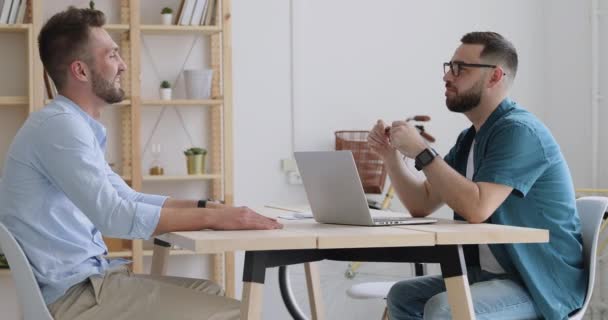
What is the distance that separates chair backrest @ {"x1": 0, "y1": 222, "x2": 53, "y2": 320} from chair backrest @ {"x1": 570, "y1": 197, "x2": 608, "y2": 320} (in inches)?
55.4

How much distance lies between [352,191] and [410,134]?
1.14 ft

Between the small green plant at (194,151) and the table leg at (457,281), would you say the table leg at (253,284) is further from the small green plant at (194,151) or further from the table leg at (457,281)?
the small green plant at (194,151)

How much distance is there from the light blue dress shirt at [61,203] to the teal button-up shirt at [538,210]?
0.95 m

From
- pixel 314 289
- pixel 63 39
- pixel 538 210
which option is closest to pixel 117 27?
pixel 314 289

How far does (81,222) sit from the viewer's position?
2.37 metres

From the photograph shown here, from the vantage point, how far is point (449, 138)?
521 cm

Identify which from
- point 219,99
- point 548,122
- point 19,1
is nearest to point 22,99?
point 19,1

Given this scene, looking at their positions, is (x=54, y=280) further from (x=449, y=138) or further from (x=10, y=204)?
(x=449, y=138)

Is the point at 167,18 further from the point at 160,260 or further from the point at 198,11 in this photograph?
the point at 160,260

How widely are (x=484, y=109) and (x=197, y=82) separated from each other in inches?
86.3

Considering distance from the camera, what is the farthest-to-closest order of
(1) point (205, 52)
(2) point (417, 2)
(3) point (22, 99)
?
(2) point (417, 2)
(1) point (205, 52)
(3) point (22, 99)

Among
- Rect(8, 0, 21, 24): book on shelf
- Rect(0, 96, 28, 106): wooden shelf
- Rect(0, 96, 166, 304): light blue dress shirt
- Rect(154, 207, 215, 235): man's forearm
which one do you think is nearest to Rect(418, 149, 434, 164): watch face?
Rect(154, 207, 215, 235): man's forearm

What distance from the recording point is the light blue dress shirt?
2.19 meters

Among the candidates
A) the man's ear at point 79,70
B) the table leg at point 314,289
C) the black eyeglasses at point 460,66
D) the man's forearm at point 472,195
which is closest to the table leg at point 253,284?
the man's forearm at point 472,195
